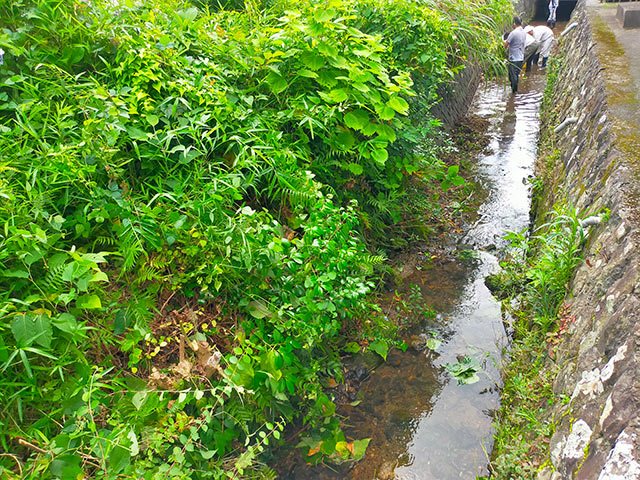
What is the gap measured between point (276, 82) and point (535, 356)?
2887 millimetres

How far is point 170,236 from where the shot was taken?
2.46 meters

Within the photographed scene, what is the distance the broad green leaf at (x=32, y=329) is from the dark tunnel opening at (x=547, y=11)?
2156 cm

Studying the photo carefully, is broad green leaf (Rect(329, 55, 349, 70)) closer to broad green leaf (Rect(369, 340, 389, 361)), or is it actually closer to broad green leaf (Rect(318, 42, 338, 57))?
broad green leaf (Rect(318, 42, 338, 57))

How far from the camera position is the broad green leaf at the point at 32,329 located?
1870 mm

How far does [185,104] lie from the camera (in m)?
2.77

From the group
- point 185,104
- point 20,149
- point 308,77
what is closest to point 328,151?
point 308,77

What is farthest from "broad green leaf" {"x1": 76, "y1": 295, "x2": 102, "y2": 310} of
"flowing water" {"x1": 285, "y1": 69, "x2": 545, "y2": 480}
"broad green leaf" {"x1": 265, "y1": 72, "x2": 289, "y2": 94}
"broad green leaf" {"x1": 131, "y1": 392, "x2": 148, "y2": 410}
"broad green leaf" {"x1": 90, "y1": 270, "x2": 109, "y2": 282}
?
"broad green leaf" {"x1": 265, "y1": 72, "x2": 289, "y2": 94}

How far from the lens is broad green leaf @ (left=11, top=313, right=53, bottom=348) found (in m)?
1.87

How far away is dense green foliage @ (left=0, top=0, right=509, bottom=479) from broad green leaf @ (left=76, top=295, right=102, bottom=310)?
0.05 ft

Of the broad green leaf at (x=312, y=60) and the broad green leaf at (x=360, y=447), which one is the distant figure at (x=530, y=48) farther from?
the broad green leaf at (x=360, y=447)

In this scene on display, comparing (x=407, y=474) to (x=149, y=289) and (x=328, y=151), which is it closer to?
(x=149, y=289)

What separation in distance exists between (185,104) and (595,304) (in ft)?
9.46

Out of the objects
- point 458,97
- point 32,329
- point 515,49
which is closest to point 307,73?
point 32,329

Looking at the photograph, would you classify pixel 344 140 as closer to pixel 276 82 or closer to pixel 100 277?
pixel 276 82
